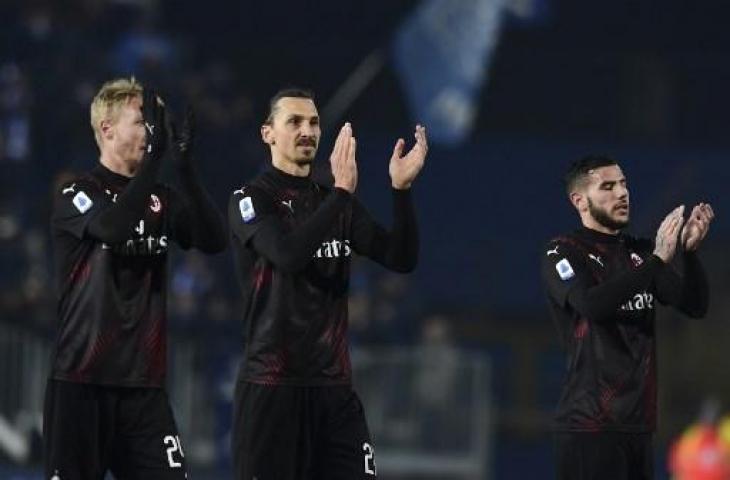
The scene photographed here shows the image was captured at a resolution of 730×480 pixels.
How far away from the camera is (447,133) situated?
23.4 meters

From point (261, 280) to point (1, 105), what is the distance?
11644mm

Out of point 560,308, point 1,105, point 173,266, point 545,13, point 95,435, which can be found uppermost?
point 545,13

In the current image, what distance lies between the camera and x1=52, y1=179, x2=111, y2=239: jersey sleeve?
Answer: 948cm

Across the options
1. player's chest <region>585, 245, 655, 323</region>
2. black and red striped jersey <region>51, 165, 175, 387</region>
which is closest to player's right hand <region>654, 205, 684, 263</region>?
player's chest <region>585, 245, 655, 323</region>

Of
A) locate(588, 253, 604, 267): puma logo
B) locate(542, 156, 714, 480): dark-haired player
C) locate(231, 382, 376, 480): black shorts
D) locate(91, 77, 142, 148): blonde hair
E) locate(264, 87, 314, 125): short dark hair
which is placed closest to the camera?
locate(231, 382, 376, 480): black shorts

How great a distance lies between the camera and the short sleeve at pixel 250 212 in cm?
962

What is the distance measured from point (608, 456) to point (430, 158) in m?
14.8

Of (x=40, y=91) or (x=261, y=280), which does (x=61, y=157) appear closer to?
(x=40, y=91)

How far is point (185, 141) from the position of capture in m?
9.54

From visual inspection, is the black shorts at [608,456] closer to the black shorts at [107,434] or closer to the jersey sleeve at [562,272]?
the jersey sleeve at [562,272]

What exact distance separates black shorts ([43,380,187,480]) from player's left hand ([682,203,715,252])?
8.51 ft

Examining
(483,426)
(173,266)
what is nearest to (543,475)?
(483,426)

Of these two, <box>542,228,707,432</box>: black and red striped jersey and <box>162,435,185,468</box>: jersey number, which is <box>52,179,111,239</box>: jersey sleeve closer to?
<box>162,435,185,468</box>: jersey number

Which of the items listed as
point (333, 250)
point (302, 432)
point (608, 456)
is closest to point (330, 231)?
point (333, 250)
